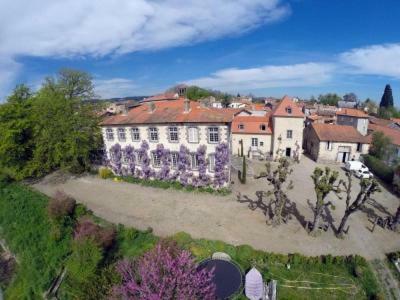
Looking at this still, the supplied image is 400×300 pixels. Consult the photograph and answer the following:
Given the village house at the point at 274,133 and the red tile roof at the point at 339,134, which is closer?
the red tile roof at the point at 339,134

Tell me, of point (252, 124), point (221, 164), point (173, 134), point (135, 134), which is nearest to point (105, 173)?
point (135, 134)

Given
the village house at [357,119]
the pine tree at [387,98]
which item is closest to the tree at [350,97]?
the pine tree at [387,98]

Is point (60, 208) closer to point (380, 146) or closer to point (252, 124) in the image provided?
point (252, 124)

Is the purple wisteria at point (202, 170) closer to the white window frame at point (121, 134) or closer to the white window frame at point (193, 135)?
the white window frame at point (193, 135)

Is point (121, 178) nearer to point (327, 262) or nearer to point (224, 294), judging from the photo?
point (224, 294)

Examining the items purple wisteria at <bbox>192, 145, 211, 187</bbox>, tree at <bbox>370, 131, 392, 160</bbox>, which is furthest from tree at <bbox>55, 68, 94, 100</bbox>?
tree at <bbox>370, 131, 392, 160</bbox>

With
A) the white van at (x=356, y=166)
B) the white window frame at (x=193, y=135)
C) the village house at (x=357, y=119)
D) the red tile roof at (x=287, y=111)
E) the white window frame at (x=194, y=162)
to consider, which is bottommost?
the white van at (x=356, y=166)

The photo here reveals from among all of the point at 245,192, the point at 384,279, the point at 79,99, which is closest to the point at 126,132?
the point at 79,99
